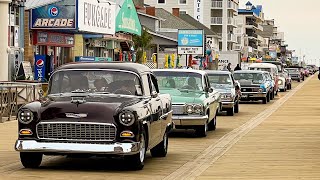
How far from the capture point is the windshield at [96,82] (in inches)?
596

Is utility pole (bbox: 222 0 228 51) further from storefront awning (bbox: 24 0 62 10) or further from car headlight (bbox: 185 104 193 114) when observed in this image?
car headlight (bbox: 185 104 193 114)

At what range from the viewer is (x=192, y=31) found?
215ft

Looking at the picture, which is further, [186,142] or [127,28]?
[127,28]

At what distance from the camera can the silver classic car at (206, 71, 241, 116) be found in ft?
107

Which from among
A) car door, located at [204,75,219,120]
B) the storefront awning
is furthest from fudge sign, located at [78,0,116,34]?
car door, located at [204,75,219,120]

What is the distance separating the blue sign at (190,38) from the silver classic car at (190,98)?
1574 inches

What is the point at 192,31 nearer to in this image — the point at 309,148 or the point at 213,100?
the point at 213,100

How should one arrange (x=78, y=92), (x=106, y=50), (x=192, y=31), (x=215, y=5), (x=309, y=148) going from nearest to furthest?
(x=78, y=92)
(x=309, y=148)
(x=106, y=50)
(x=192, y=31)
(x=215, y=5)

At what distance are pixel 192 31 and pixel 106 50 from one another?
9.63m

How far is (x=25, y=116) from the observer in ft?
46.2

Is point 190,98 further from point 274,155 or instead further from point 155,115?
point 155,115

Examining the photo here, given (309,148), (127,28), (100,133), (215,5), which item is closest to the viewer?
(100,133)

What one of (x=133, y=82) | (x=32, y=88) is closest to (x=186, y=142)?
(x=133, y=82)

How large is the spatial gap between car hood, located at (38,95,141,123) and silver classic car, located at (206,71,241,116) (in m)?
18.3
